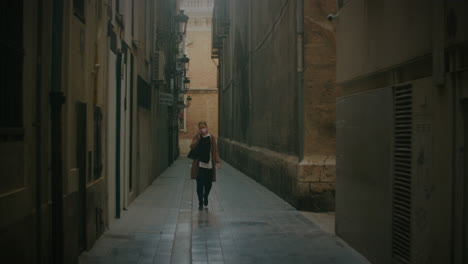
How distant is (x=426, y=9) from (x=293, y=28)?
24.1ft

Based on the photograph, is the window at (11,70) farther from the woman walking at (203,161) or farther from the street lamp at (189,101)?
the street lamp at (189,101)

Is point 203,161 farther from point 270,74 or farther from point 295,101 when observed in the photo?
point 270,74

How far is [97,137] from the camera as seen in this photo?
320 inches

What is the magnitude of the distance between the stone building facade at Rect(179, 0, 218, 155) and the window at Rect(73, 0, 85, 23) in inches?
1563

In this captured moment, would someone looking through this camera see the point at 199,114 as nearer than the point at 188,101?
No

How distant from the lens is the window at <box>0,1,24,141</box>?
4348 mm

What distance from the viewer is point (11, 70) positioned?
4.52 meters

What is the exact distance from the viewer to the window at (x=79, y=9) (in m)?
6.55

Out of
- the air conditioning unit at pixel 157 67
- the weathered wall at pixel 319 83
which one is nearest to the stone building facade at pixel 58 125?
the weathered wall at pixel 319 83

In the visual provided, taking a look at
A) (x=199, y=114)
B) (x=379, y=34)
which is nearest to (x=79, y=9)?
(x=379, y=34)

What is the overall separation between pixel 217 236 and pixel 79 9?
153 inches

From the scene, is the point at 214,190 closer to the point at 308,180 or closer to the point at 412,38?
the point at 308,180

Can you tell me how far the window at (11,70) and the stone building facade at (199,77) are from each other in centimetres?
4197

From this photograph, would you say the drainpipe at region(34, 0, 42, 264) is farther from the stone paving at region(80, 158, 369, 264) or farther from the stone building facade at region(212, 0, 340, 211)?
the stone building facade at region(212, 0, 340, 211)
